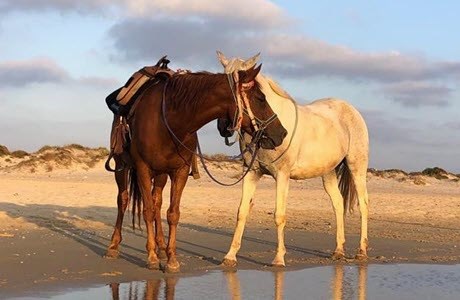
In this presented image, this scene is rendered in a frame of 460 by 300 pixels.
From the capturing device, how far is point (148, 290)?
7660mm

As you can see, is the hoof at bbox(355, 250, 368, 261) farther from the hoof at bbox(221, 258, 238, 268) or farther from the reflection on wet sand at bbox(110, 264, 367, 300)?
the hoof at bbox(221, 258, 238, 268)

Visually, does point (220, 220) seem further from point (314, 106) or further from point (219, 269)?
point (219, 269)

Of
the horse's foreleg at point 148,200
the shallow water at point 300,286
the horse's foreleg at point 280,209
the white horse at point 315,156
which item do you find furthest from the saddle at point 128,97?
the shallow water at point 300,286

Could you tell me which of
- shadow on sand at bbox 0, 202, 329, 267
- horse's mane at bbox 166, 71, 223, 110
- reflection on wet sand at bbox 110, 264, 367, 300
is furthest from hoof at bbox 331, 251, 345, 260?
horse's mane at bbox 166, 71, 223, 110

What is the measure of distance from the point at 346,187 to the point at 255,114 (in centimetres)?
376

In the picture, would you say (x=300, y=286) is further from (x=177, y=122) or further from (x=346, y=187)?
(x=346, y=187)

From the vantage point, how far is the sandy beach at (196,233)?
901 centimetres

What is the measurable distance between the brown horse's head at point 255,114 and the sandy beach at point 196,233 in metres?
1.77

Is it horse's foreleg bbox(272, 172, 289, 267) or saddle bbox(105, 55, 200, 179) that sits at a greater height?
saddle bbox(105, 55, 200, 179)

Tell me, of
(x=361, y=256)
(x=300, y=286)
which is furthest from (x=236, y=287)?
(x=361, y=256)

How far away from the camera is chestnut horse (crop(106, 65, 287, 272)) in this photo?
28.5 feet

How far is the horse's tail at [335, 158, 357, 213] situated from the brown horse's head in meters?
3.38

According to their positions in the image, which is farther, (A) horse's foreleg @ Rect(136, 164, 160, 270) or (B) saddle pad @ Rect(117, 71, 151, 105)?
(B) saddle pad @ Rect(117, 71, 151, 105)

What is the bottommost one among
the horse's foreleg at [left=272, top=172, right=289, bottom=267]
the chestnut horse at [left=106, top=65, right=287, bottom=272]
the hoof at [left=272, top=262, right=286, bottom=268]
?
the hoof at [left=272, top=262, right=286, bottom=268]
